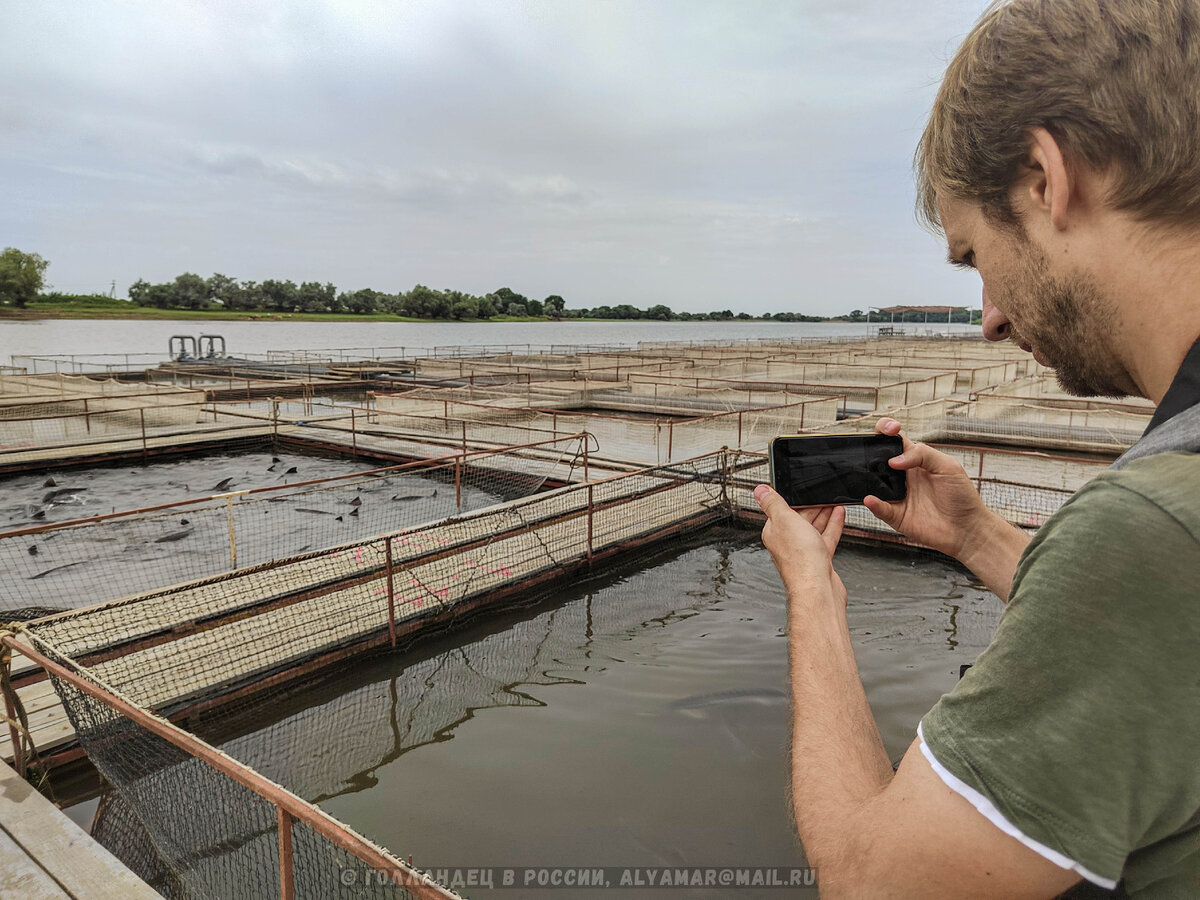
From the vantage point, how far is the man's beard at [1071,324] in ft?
3.02

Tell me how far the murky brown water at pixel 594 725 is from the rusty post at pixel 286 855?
1.83 metres

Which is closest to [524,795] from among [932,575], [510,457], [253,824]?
[253,824]

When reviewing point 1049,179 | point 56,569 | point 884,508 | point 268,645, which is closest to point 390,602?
point 268,645

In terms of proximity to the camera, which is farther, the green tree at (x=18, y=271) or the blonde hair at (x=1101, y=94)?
the green tree at (x=18, y=271)

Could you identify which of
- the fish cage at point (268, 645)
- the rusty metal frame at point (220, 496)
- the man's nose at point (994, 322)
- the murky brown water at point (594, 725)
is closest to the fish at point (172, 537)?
the rusty metal frame at point (220, 496)

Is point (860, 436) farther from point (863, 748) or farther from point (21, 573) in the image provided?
point (21, 573)

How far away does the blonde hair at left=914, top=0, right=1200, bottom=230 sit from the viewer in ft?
2.75

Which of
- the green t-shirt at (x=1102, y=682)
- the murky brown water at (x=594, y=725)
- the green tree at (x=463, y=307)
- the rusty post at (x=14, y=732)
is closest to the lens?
the green t-shirt at (x=1102, y=682)

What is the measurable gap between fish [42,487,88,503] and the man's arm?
52.1ft

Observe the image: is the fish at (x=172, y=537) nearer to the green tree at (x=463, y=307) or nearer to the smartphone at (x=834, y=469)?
the smartphone at (x=834, y=469)

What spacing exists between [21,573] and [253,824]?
841cm

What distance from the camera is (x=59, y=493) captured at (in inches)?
536

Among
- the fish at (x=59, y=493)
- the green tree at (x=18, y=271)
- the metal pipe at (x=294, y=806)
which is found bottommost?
the fish at (x=59, y=493)

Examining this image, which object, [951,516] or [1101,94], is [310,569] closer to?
[951,516]
